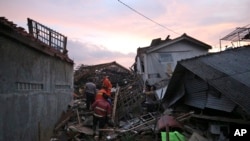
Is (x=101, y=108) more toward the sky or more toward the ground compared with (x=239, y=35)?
more toward the ground

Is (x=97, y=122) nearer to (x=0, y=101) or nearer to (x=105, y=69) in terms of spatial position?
(x=0, y=101)

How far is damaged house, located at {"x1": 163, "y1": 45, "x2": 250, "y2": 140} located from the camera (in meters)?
7.57

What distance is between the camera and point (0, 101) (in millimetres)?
6109

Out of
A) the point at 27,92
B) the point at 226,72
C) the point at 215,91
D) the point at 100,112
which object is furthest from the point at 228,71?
the point at 27,92

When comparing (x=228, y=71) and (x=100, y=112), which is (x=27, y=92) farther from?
(x=228, y=71)

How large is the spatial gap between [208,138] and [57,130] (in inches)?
241

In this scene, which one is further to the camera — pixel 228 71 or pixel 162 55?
pixel 162 55

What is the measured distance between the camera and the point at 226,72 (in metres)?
8.39

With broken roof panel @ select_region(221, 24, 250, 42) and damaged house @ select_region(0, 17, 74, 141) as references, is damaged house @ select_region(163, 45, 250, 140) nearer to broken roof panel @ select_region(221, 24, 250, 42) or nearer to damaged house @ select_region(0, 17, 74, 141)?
damaged house @ select_region(0, 17, 74, 141)

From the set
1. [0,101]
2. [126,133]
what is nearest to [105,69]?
[126,133]

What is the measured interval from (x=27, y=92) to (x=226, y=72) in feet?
18.6

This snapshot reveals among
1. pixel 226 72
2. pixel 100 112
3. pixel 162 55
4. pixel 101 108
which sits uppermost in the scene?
pixel 162 55

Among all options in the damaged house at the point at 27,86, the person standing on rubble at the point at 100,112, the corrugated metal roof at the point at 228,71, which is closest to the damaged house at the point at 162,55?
the damaged house at the point at 27,86

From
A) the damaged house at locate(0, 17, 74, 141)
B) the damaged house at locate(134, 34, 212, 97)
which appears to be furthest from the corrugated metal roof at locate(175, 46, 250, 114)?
the damaged house at locate(134, 34, 212, 97)
